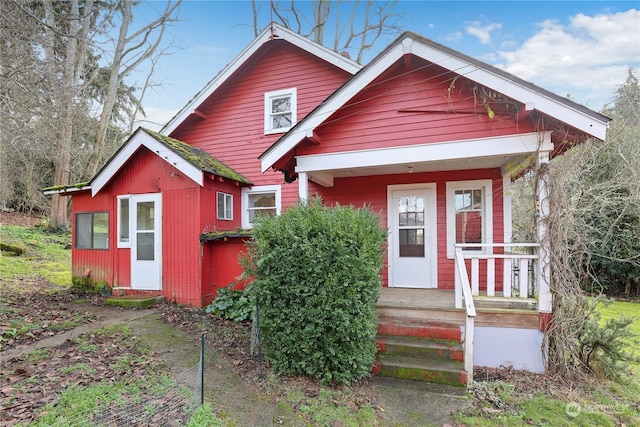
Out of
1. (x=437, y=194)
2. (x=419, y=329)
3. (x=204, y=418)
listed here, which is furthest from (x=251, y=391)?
(x=437, y=194)

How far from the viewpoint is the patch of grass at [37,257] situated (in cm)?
1009

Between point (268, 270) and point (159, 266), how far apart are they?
4.90 metres

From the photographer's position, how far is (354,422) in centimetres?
330

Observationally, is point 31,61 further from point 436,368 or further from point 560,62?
point 560,62

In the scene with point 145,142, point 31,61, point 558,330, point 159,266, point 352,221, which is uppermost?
point 31,61

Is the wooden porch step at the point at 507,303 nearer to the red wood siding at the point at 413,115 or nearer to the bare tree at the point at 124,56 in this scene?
the red wood siding at the point at 413,115

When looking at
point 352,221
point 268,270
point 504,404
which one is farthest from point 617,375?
point 268,270

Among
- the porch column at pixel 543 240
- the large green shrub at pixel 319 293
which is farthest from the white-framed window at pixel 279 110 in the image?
the porch column at pixel 543 240

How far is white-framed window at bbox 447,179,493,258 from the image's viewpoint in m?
6.69

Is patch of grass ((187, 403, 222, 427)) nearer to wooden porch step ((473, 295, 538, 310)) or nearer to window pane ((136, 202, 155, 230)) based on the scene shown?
wooden porch step ((473, 295, 538, 310))

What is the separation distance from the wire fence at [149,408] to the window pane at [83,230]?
6.68 metres

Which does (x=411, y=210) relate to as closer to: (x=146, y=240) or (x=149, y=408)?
(x=149, y=408)

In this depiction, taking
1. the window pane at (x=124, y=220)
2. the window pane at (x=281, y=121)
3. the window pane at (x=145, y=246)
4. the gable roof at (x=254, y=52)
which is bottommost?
the window pane at (x=145, y=246)

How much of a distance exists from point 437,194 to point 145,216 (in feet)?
23.4
